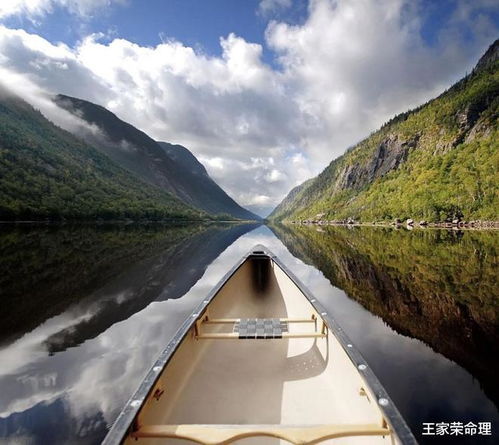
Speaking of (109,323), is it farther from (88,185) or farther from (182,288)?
(88,185)

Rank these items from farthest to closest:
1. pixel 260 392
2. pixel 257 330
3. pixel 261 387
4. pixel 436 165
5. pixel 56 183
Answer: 1. pixel 436 165
2. pixel 56 183
3. pixel 257 330
4. pixel 261 387
5. pixel 260 392

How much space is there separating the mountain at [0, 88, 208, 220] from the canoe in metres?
77.1

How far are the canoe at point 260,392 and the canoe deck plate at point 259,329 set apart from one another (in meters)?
0.02

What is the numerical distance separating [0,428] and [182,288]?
8.98m

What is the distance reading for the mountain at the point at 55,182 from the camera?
80125 mm

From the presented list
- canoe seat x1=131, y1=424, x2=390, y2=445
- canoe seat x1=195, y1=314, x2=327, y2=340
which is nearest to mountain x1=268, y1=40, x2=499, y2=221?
canoe seat x1=195, y1=314, x2=327, y2=340

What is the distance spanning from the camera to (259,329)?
18.8ft

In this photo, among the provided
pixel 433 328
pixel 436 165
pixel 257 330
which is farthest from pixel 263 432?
pixel 436 165

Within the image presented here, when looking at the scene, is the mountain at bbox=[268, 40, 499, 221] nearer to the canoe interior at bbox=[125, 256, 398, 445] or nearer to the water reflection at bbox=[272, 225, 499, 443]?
the water reflection at bbox=[272, 225, 499, 443]

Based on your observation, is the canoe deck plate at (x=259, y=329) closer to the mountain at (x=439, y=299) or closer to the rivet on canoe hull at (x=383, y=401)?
the rivet on canoe hull at (x=383, y=401)

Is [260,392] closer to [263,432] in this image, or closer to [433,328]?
[263,432]

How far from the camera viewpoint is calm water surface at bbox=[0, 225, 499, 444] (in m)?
4.85

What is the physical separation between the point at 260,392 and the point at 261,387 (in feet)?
0.42

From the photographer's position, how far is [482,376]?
5621 millimetres
